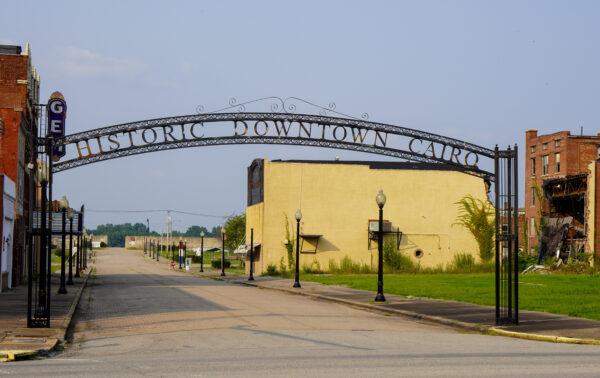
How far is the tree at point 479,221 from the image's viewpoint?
74062mm

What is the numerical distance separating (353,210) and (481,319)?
4891cm

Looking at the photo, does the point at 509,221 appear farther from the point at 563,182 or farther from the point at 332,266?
the point at 563,182

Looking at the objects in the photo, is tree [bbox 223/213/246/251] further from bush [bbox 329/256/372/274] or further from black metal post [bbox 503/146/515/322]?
black metal post [bbox 503/146/515/322]

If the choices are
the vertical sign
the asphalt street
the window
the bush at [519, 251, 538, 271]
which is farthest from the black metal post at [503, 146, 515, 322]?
the window

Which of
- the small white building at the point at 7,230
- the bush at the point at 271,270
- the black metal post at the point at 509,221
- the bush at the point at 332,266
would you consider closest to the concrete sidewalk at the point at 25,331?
the small white building at the point at 7,230

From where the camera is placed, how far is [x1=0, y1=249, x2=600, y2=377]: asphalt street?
547 inches

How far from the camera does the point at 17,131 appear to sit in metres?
48.0

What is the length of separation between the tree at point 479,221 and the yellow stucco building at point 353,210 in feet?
2.26

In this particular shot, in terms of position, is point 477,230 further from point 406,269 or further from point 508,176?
point 508,176

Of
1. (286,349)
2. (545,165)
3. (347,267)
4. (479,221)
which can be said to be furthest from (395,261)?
(286,349)

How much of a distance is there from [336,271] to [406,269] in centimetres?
510

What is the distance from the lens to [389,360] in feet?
50.3

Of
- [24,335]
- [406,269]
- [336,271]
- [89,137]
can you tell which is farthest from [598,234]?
[24,335]

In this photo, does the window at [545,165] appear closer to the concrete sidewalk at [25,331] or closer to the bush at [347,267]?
the bush at [347,267]
